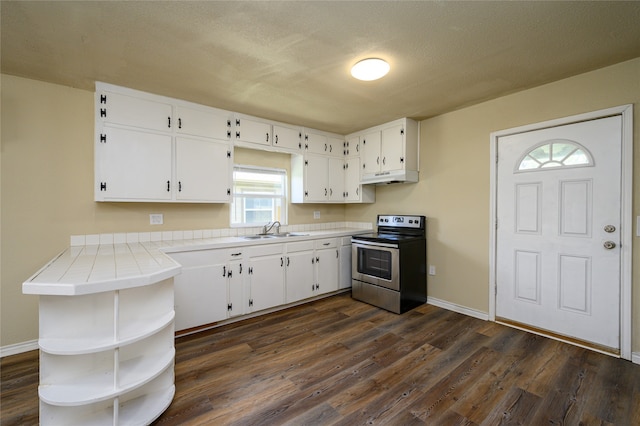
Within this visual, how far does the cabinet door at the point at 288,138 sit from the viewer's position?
3.79 m

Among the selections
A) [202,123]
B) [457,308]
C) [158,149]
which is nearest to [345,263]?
[457,308]

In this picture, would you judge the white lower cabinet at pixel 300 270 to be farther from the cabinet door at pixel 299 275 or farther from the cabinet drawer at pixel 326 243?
the cabinet drawer at pixel 326 243

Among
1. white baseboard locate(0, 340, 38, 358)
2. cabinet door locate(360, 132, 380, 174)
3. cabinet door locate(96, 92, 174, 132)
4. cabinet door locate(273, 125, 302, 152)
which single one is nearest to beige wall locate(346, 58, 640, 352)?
cabinet door locate(360, 132, 380, 174)

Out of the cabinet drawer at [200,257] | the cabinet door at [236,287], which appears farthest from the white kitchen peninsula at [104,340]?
the cabinet door at [236,287]

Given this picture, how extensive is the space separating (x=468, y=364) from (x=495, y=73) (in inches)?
98.1

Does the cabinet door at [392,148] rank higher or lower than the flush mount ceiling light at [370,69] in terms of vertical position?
lower

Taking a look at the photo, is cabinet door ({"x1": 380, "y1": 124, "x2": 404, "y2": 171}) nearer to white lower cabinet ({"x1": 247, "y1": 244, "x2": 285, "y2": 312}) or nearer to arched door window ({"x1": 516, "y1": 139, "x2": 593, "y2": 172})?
arched door window ({"x1": 516, "y1": 139, "x2": 593, "y2": 172})

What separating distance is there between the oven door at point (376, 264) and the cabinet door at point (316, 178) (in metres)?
0.90

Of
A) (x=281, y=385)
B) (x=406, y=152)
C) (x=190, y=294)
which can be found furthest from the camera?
(x=406, y=152)

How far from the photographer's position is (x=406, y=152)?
3.69 meters

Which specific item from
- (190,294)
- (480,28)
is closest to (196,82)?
(190,294)

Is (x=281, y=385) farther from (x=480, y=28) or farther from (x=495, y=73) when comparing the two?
(x=495, y=73)

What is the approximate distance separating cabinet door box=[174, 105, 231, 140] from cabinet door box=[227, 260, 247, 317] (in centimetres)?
148

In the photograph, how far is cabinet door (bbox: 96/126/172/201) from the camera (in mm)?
2639
